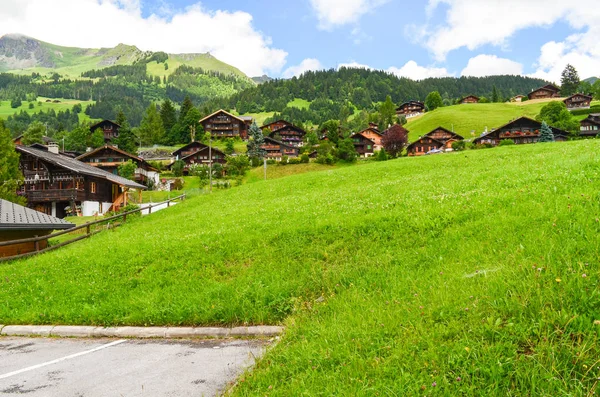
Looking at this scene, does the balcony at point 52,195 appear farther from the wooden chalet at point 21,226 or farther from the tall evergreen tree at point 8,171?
the wooden chalet at point 21,226

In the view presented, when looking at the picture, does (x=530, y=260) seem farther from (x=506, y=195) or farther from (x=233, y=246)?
(x=233, y=246)

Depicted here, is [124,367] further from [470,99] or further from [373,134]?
[470,99]

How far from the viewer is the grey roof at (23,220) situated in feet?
63.1

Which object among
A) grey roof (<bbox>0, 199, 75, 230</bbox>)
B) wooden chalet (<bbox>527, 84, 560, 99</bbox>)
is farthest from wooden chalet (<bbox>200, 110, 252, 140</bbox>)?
wooden chalet (<bbox>527, 84, 560, 99</bbox>)

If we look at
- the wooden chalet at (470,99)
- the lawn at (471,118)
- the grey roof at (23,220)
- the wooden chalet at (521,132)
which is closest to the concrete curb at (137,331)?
the grey roof at (23,220)

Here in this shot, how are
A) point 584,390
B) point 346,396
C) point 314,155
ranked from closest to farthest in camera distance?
point 584,390, point 346,396, point 314,155

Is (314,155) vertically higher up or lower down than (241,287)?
higher up

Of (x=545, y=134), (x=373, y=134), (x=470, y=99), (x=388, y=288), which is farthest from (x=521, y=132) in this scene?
(x=388, y=288)

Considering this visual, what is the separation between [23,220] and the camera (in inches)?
804

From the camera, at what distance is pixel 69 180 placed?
1972 inches

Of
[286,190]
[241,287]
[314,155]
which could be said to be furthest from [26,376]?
[314,155]

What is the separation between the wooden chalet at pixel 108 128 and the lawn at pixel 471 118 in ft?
325

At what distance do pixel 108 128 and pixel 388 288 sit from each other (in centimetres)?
13475

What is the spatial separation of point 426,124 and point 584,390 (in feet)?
465
